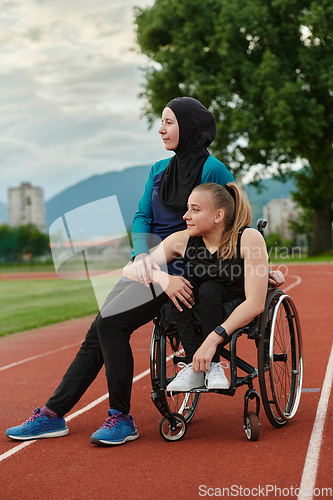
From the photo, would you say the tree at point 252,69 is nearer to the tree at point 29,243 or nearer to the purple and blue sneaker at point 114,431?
the purple and blue sneaker at point 114,431

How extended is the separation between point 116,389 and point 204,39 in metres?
26.1

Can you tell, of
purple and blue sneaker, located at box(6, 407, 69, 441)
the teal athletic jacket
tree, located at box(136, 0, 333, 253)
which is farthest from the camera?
tree, located at box(136, 0, 333, 253)

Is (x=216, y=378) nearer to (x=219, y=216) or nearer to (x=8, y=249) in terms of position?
(x=219, y=216)

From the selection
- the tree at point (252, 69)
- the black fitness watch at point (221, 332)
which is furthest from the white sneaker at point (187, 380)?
the tree at point (252, 69)

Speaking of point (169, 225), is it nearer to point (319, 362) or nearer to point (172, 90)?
point (319, 362)

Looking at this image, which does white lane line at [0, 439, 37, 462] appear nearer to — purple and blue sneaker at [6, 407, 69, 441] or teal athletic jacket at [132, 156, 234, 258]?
purple and blue sneaker at [6, 407, 69, 441]

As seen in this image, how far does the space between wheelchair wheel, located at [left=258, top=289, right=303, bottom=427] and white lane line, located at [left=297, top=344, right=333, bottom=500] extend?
7.1 inches

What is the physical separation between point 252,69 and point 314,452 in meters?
24.8

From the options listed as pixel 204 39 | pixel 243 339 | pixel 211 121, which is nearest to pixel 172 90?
pixel 204 39

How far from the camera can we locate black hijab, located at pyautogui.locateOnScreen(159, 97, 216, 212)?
332cm

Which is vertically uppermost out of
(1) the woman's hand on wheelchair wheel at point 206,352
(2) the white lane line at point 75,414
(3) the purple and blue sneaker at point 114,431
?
(1) the woman's hand on wheelchair wheel at point 206,352

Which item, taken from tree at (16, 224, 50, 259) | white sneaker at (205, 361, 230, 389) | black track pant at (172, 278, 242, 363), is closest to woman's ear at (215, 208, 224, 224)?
black track pant at (172, 278, 242, 363)

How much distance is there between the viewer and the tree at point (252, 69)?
25.0 metres

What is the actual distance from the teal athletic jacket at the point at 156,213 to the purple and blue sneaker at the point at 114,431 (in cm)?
93
